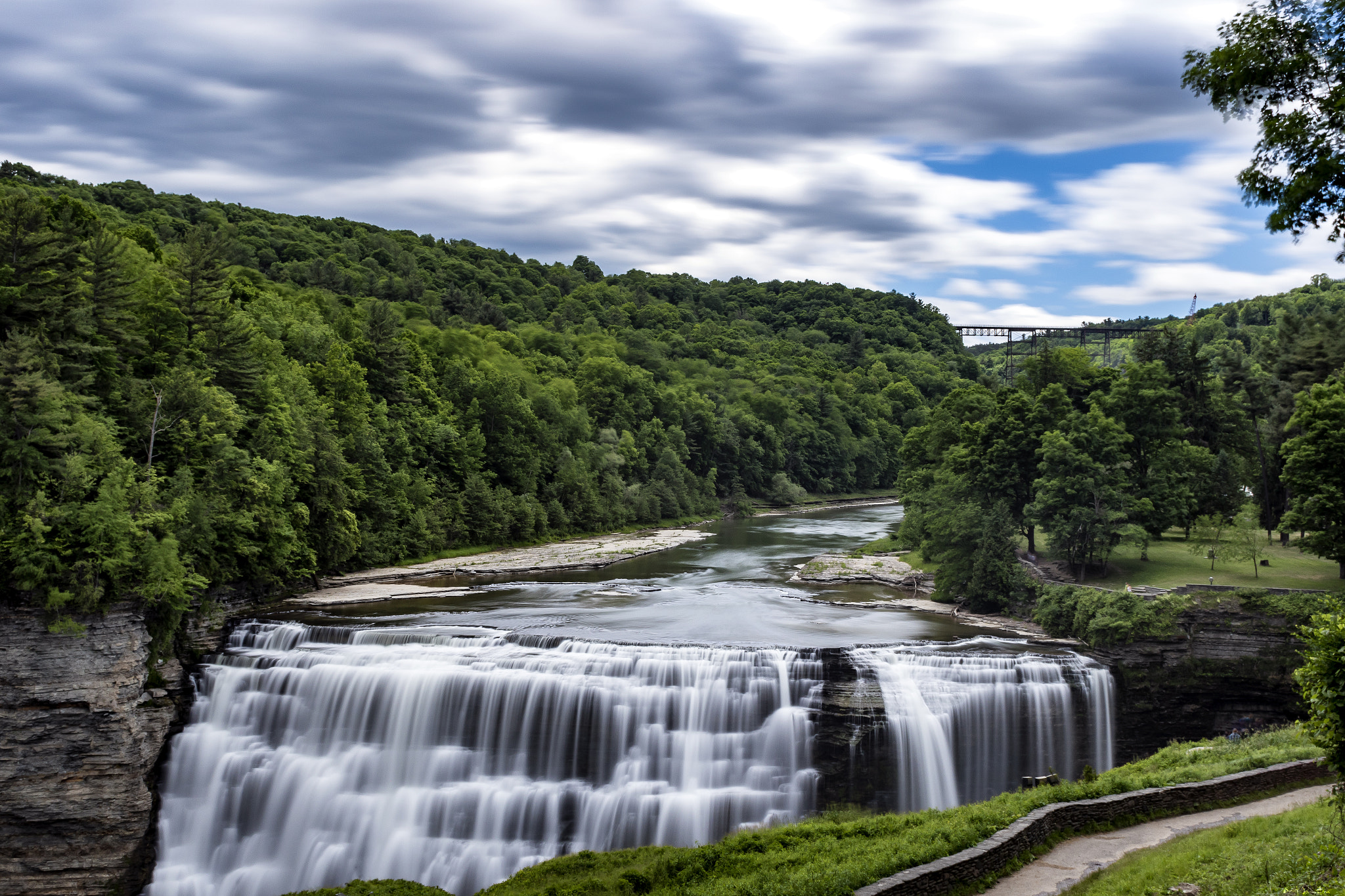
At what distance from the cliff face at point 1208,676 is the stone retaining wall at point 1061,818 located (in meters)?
10.7

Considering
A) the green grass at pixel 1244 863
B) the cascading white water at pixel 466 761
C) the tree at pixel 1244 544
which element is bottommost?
the cascading white water at pixel 466 761

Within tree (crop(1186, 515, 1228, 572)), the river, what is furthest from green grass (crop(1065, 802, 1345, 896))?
tree (crop(1186, 515, 1228, 572))

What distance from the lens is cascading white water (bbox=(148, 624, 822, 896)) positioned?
26.7 m

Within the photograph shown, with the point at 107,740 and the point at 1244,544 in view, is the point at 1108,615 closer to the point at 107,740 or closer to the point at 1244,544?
the point at 1244,544

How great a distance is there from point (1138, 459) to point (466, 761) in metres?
39.1

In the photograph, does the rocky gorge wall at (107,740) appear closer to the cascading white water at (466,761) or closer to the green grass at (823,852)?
the cascading white water at (466,761)

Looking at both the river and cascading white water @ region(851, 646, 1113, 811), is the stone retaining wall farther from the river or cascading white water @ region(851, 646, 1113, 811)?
the river

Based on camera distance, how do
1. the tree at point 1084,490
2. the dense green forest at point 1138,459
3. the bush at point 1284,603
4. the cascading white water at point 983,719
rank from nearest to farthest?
1. the cascading white water at point 983,719
2. the bush at point 1284,603
3. the dense green forest at point 1138,459
4. the tree at point 1084,490

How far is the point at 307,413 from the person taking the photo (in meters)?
51.4

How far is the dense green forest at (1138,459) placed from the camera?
118 ft

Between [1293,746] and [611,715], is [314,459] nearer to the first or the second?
[611,715]

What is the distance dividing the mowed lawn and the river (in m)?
11.4

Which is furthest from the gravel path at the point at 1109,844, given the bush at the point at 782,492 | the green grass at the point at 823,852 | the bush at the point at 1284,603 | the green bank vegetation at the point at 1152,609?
the bush at the point at 782,492

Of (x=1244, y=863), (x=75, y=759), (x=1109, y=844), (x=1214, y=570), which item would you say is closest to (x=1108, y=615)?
(x=1214, y=570)
